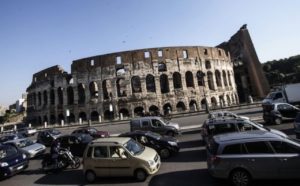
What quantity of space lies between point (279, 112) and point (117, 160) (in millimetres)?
13233

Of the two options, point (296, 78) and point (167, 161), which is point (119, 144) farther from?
point (296, 78)

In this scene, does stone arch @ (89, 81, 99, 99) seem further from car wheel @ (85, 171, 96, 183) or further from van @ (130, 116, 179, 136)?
car wheel @ (85, 171, 96, 183)

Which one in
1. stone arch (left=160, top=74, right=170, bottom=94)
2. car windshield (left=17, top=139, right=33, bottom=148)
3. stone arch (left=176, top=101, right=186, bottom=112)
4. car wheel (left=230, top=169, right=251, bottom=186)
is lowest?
car wheel (left=230, top=169, right=251, bottom=186)

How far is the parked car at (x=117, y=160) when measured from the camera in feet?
30.8

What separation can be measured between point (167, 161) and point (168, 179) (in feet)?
8.34

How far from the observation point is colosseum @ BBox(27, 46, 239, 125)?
40250 millimetres

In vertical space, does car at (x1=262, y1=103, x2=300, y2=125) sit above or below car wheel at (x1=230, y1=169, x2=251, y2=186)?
above

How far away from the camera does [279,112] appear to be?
18000 mm

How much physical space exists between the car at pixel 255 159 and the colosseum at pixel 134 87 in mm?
30573

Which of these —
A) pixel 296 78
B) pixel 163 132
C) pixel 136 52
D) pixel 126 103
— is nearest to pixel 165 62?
pixel 136 52

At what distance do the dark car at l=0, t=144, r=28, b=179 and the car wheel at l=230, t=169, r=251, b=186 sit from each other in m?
9.78

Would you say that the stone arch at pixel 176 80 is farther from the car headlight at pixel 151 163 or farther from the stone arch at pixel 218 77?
the car headlight at pixel 151 163

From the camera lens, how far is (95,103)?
40969 millimetres

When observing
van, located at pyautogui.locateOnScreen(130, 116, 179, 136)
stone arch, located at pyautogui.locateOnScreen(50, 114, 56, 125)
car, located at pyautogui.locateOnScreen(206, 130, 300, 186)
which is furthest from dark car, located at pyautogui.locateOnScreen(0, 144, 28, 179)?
stone arch, located at pyautogui.locateOnScreen(50, 114, 56, 125)
